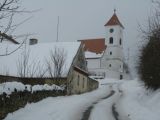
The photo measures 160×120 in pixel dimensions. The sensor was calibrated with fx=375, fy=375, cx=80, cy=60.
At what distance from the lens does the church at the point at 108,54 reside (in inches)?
3890

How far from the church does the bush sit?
66.6 meters

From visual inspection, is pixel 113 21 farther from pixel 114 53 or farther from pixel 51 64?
pixel 51 64

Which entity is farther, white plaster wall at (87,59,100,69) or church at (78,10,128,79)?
church at (78,10,128,79)

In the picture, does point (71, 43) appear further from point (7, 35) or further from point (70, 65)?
point (7, 35)

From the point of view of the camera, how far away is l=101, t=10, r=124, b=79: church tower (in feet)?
333

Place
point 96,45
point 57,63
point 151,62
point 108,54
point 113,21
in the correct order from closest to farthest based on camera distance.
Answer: point 151,62, point 57,63, point 108,54, point 96,45, point 113,21

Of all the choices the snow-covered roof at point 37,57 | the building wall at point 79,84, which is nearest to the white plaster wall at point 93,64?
the building wall at point 79,84

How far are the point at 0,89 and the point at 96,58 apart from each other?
8282cm

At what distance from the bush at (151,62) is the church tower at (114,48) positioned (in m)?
71.1

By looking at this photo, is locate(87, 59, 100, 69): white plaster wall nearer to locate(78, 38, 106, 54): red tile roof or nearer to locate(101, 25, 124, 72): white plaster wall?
locate(101, 25, 124, 72): white plaster wall

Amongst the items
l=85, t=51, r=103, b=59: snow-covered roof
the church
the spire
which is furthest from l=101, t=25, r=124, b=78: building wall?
l=85, t=51, r=103, b=59: snow-covered roof

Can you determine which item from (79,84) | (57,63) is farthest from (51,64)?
(79,84)

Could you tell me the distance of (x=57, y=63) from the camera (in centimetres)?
3922

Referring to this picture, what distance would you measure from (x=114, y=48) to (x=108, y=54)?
7.75 ft
